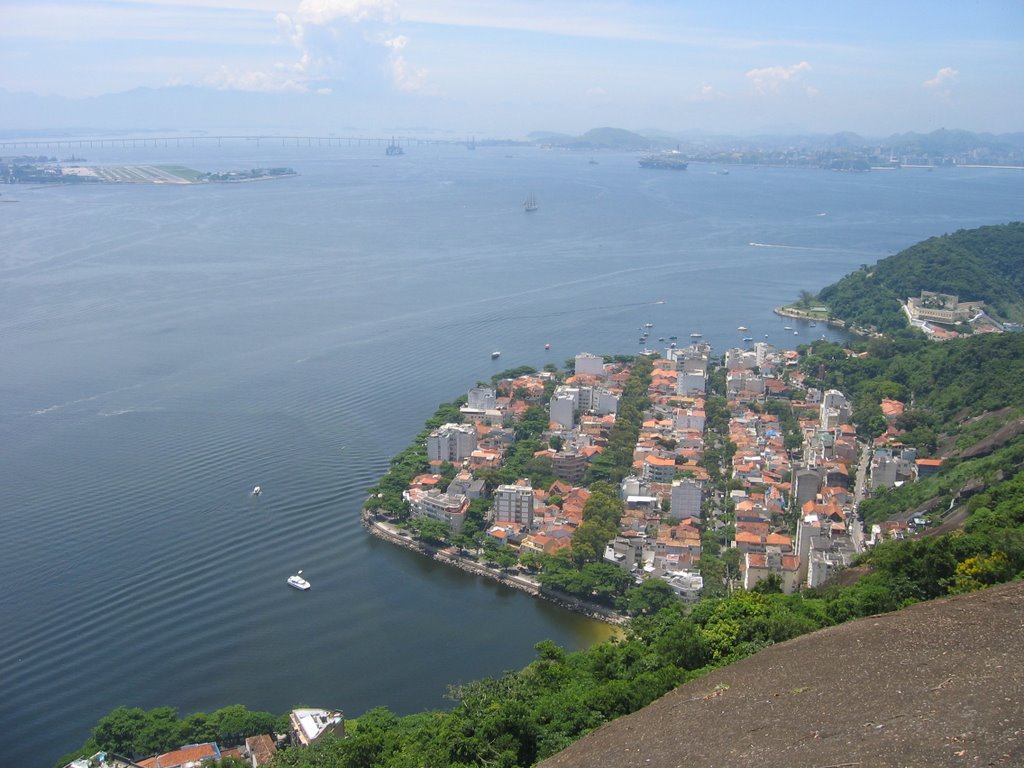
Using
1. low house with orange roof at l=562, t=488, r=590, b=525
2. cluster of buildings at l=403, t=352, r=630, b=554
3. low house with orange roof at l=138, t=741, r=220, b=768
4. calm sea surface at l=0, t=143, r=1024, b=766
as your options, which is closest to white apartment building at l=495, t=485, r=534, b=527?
cluster of buildings at l=403, t=352, r=630, b=554

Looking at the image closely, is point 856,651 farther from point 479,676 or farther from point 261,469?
point 261,469

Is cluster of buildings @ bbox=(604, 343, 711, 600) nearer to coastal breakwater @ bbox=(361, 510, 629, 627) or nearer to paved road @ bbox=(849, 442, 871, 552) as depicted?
coastal breakwater @ bbox=(361, 510, 629, 627)

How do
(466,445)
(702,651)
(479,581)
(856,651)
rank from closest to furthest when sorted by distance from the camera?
(856,651) → (702,651) → (479,581) → (466,445)

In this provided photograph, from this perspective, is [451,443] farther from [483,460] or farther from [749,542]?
[749,542]

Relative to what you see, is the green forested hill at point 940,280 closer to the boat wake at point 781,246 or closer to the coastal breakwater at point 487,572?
the boat wake at point 781,246

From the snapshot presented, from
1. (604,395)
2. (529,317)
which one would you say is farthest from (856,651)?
(529,317)

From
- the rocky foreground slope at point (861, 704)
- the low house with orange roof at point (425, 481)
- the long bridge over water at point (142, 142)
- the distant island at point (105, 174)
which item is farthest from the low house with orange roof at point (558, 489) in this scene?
the long bridge over water at point (142, 142)
